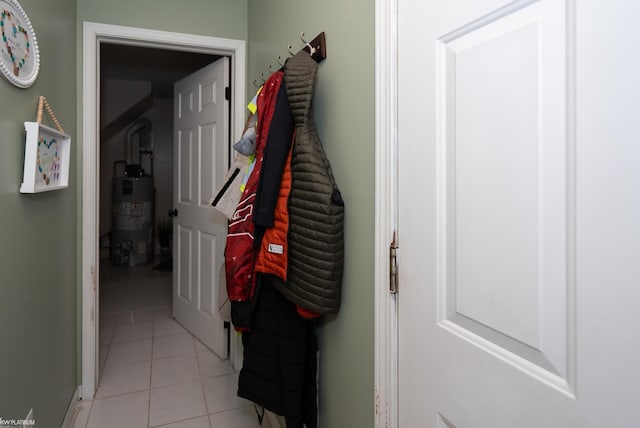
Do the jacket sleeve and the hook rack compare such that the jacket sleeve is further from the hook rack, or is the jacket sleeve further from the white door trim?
the white door trim

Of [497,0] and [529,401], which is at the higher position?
[497,0]

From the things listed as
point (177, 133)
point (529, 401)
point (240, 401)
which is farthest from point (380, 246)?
point (177, 133)

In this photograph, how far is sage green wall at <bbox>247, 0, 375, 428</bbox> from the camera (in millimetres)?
1096

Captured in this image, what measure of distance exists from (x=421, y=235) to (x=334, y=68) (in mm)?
711

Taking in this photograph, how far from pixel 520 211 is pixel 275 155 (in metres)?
0.87

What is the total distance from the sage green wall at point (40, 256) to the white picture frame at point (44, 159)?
1.0 inches

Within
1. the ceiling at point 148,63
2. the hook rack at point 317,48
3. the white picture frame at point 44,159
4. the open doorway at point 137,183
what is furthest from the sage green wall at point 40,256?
the ceiling at point 148,63

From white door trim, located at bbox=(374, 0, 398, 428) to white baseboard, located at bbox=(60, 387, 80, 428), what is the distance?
5.53 ft

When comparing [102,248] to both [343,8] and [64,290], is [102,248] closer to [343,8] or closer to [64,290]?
[64,290]

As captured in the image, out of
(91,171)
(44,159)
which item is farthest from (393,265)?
(91,171)

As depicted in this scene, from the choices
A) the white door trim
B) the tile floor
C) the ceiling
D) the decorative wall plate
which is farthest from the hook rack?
the ceiling

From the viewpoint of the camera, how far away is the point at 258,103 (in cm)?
151

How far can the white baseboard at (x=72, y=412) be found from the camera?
1.86 meters

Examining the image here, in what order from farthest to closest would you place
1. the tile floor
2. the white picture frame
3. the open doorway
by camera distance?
1. the open doorway
2. the tile floor
3. the white picture frame
